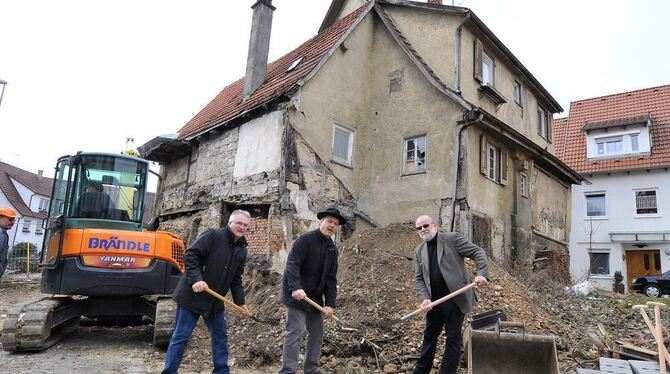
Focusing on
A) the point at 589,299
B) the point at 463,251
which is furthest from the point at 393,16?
the point at 463,251

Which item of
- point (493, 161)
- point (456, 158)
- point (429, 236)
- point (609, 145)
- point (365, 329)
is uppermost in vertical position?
point (609, 145)

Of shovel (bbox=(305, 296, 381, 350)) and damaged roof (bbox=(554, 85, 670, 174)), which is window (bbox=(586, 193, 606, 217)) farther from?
shovel (bbox=(305, 296, 381, 350))

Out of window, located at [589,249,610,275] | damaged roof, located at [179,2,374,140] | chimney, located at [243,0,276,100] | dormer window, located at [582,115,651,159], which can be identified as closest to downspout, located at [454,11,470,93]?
damaged roof, located at [179,2,374,140]

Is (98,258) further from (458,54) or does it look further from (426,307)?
(458,54)

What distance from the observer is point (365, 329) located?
6820 mm

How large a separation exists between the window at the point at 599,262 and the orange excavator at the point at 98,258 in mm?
21407

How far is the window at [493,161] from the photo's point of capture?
11.9 m

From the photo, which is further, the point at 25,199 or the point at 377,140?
the point at 25,199

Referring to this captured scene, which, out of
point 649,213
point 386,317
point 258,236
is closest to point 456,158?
point 258,236

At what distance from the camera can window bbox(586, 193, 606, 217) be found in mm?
23266

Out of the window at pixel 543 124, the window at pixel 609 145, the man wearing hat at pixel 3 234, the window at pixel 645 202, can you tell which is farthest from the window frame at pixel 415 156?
the window at pixel 609 145

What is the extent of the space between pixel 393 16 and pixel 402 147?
453cm

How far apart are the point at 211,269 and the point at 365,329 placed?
2.72 metres

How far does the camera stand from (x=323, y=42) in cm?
1362
